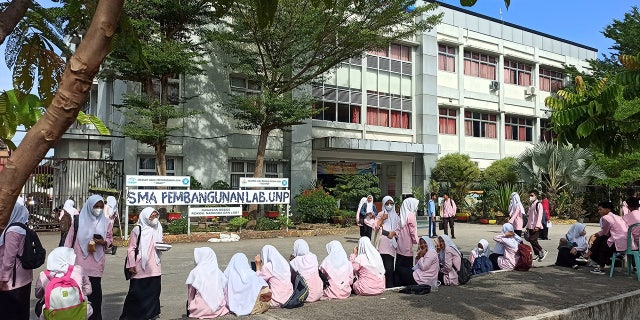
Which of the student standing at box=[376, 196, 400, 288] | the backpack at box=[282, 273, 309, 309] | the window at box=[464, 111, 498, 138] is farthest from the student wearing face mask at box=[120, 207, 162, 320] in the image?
the window at box=[464, 111, 498, 138]

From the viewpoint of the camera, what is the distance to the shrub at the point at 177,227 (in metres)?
16.3

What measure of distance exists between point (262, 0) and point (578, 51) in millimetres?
41735

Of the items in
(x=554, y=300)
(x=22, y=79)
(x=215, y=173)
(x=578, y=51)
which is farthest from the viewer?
(x=578, y=51)

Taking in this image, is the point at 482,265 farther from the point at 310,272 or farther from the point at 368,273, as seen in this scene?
the point at 310,272

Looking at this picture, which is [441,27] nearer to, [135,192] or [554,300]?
[135,192]

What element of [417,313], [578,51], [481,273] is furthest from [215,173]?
[578,51]

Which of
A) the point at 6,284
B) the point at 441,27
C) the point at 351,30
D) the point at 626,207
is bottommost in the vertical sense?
the point at 6,284

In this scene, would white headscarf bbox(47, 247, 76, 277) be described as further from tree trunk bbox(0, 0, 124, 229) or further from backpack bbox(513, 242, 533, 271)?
backpack bbox(513, 242, 533, 271)

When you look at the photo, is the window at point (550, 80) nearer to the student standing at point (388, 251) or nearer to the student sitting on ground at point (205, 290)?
the student standing at point (388, 251)

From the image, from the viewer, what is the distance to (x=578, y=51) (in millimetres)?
38438

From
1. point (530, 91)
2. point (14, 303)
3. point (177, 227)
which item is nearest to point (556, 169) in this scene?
point (530, 91)

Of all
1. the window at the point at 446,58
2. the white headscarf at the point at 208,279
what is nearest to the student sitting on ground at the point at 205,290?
the white headscarf at the point at 208,279

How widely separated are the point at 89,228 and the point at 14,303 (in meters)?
1.37

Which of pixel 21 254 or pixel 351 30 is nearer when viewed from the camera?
pixel 21 254
